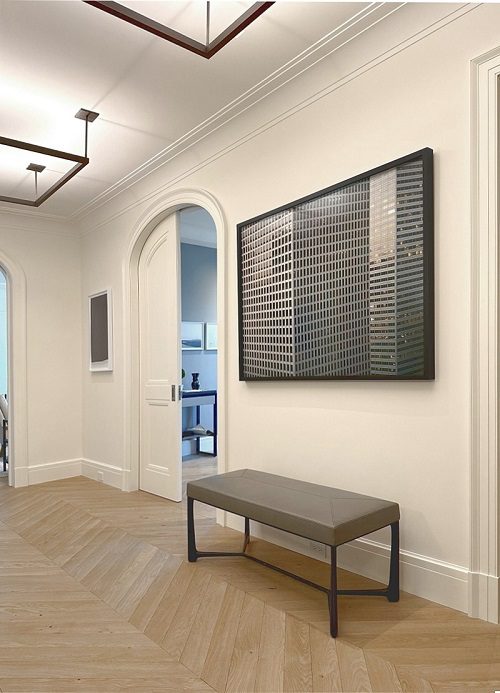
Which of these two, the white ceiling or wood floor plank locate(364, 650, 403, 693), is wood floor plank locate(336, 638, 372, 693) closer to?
wood floor plank locate(364, 650, 403, 693)

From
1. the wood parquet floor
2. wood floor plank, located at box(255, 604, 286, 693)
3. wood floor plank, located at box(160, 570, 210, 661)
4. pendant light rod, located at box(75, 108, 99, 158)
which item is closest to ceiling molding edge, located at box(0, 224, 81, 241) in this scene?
pendant light rod, located at box(75, 108, 99, 158)

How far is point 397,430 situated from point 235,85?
2.16m

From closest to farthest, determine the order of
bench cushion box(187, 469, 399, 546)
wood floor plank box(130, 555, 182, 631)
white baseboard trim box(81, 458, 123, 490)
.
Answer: bench cushion box(187, 469, 399, 546)
wood floor plank box(130, 555, 182, 631)
white baseboard trim box(81, 458, 123, 490)

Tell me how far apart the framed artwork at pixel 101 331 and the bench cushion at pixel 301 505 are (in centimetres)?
235

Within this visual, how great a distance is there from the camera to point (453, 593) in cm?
227

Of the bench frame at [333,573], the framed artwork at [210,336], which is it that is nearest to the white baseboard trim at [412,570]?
the bench frame at [333,573]

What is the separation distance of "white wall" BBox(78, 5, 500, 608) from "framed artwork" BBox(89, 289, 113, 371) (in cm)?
181

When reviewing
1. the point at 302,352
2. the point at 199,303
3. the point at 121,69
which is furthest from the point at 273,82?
the point at 199,303

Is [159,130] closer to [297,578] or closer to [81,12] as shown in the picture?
[81,12]

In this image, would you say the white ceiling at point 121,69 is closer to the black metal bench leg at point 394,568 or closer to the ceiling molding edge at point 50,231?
the ceiling molding edge at point 50,231

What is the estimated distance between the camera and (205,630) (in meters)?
2.20

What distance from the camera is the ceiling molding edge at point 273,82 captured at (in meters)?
2.45

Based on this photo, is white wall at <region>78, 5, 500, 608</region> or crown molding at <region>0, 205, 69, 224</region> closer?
white wall at <region>78, 5, 500, 608</region>

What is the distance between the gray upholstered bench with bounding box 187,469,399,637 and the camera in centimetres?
217
